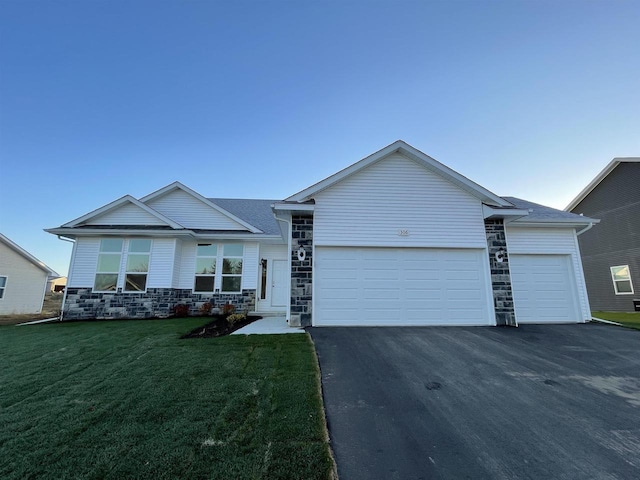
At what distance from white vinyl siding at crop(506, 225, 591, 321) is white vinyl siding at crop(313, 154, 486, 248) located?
1.63m

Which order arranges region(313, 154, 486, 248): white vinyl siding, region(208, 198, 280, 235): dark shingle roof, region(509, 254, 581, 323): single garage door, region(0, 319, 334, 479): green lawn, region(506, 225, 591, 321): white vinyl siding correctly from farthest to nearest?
region(208, 198, 280, 235): dark shingle roof → region(506, 225, 591, 321): white vinyl siding → region(509, 254, 581, 323): single garage door → region(313, 154, 486, 248): white vinyl siding → region(0, 319, 334, 479): green lawn

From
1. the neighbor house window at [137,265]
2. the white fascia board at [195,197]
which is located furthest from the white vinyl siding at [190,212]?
the neighbor house window at [137,265]

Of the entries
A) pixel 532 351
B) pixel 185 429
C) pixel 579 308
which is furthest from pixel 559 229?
pixel 185 429

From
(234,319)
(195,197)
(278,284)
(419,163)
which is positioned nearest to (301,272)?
(234,319)

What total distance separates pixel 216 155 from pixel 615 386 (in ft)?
51.6

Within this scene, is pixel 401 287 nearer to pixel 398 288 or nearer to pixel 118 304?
pixel 398 288

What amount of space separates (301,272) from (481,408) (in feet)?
17.6

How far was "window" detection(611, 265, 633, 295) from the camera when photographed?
15422mm

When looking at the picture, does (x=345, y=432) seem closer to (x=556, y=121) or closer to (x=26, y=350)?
(x=26, y=350)

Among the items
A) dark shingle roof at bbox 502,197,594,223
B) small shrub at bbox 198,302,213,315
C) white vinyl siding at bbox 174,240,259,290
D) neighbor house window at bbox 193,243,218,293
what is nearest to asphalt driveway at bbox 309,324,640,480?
dark shingle roof at bbox 502,197,594,223

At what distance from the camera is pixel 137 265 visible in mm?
11438

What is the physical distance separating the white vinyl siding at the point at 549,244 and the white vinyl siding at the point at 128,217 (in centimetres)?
1340

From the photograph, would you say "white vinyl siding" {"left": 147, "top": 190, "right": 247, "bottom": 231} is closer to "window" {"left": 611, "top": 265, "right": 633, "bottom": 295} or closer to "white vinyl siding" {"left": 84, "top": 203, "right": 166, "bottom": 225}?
"white vinyl siding" {"left": 84, "top": 203, "right": 166, "bottom": 225}

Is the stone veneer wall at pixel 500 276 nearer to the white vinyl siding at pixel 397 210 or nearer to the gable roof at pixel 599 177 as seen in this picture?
the white vinyl siding at pixel 397 210
